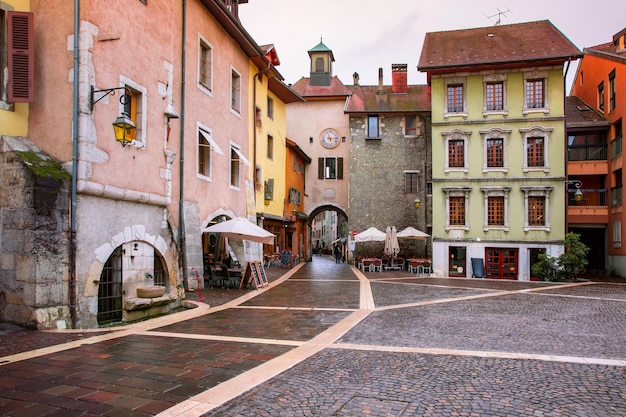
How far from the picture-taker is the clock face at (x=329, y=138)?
34281mm

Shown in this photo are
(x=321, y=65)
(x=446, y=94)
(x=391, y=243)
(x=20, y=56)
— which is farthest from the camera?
(x=321, y=65)

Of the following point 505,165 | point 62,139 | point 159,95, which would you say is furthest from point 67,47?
point 505,165

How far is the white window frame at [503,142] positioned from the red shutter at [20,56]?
22899mm

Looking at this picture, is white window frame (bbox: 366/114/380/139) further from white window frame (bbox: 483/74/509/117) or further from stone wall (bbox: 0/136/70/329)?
stone wall (bbox: 0/136/70/329)

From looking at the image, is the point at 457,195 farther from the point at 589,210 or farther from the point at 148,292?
the point at 148,292

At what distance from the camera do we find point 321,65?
117 ft

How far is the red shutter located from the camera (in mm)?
9039

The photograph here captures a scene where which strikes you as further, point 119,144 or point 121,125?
point 119,144

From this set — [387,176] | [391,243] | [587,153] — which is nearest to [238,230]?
[391,243]

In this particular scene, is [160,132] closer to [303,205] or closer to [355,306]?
[355,306]

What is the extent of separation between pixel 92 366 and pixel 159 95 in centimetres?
799

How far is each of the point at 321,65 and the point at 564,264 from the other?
21.5 meters

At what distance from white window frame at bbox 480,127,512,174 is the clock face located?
10.8 metres

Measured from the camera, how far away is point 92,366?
20.1ft
